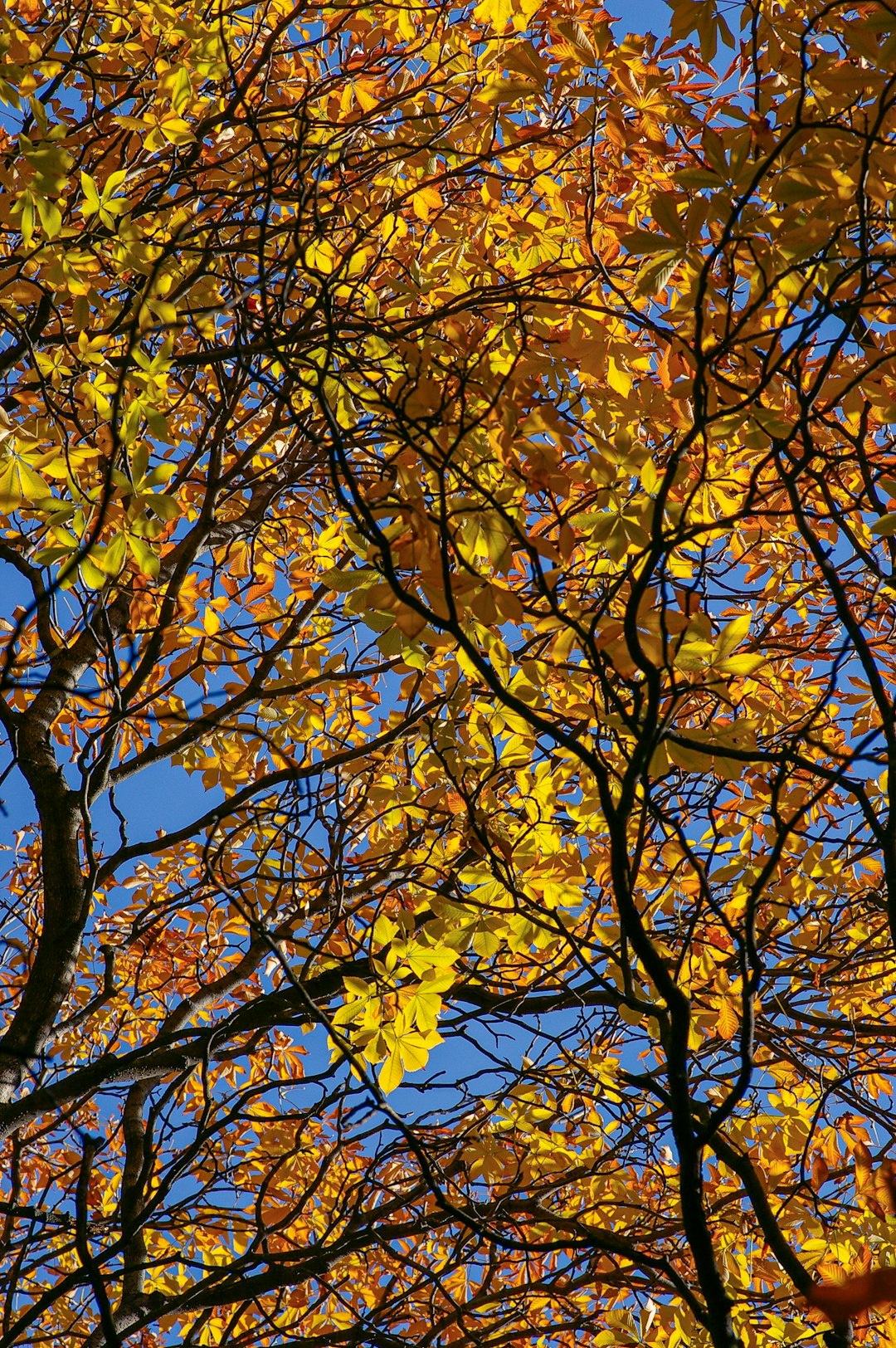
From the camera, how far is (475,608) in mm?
1632

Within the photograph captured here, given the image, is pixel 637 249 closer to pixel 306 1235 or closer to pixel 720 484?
pixel 720 484

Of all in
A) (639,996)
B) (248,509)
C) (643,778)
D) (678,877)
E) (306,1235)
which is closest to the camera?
(643,778)

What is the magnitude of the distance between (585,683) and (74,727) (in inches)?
88.4

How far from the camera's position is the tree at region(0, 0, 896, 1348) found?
1.69m

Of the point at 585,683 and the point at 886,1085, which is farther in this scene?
the point at 886,1085

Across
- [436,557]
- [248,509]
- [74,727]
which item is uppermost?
[248,509]

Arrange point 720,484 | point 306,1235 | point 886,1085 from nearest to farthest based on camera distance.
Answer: point 720,484 < point 886,1085 < point 306,1235

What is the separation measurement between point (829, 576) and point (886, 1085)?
2.68m

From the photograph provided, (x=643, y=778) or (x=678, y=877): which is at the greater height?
(x=678, y=877)

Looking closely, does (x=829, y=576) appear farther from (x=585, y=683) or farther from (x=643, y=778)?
(x=585, y=683)

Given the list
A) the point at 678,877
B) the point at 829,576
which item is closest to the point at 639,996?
the point at 678,877

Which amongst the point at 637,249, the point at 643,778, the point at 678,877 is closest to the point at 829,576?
the point at 643,778

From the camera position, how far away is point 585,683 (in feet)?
7.89

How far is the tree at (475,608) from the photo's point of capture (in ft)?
5.53
